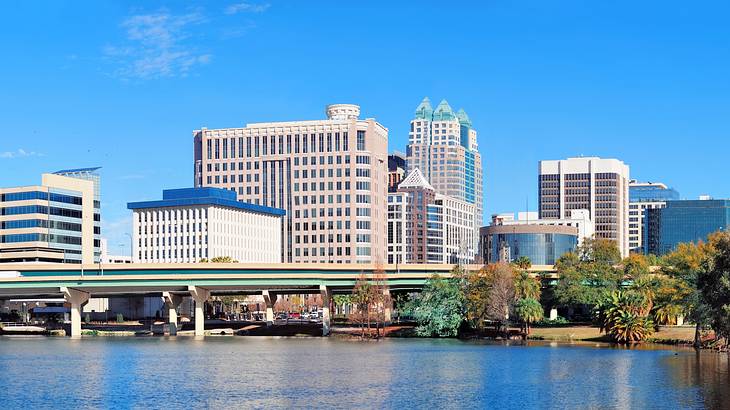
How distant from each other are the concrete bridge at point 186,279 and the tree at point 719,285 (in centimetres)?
8390

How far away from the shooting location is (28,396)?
8775 centimetres

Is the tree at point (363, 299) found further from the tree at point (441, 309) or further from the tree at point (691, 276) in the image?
the tree at point (691, 276)

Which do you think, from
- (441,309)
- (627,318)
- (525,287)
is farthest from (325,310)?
(627,318)

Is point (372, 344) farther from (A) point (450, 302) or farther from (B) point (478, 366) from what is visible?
(B) point (478, 366)

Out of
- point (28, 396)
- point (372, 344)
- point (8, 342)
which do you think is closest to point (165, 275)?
point (8, 342)

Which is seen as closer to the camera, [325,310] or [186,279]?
[186,279]

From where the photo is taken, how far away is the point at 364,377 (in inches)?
4001

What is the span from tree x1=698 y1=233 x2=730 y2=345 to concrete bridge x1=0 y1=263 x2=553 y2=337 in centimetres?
8390

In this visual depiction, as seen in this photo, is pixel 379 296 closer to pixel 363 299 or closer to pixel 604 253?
pixel 363 299

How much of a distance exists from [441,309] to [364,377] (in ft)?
232

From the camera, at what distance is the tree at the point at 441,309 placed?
17079 cm

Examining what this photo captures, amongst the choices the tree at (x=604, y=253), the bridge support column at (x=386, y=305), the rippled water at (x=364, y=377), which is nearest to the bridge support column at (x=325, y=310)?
the bridge support column at (x=386, y=305)

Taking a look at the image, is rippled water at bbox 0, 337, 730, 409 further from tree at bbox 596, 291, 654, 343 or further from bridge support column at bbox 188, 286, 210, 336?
bridge support column at bbox 188, 286, 210, 336

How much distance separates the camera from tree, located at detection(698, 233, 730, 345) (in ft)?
331
